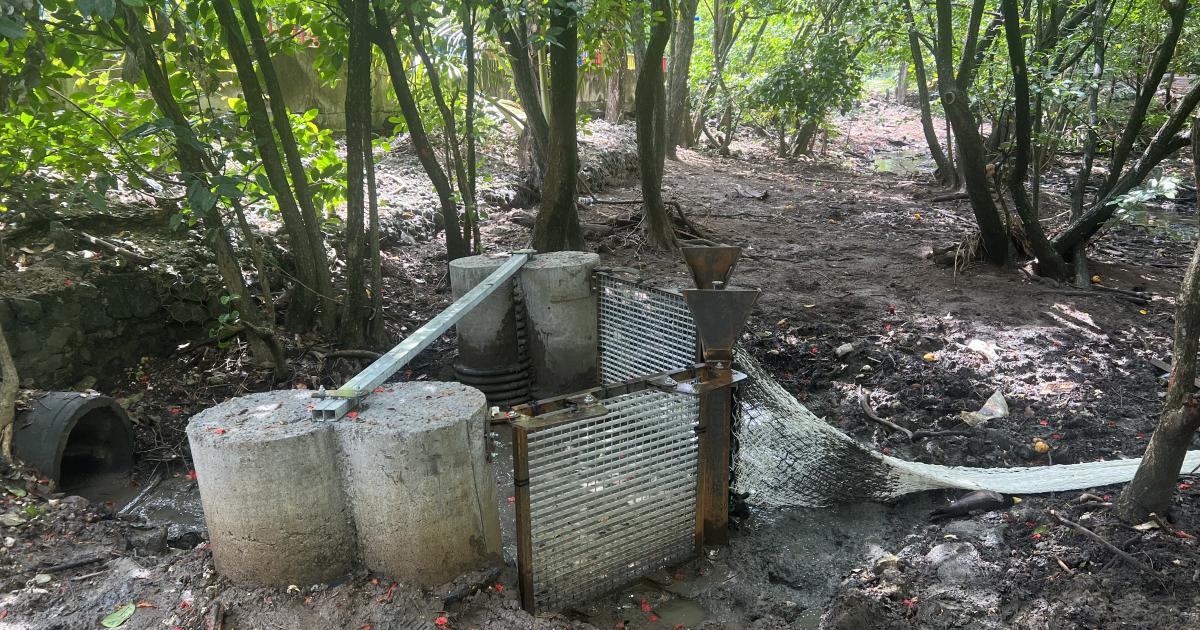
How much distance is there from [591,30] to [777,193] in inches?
321

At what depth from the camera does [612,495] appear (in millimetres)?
3607

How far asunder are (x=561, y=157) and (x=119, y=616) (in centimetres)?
556

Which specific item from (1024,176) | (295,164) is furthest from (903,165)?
(295,164)

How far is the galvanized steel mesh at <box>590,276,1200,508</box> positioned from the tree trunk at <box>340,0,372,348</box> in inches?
108

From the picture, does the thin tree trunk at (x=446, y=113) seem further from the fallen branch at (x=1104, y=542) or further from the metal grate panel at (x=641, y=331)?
the fallen branch at (x=1104, y=542)

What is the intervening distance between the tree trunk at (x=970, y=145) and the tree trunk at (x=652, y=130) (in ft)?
8.99

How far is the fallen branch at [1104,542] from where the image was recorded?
3201 mm

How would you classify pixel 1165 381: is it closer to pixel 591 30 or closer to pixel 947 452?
pixel 947 452

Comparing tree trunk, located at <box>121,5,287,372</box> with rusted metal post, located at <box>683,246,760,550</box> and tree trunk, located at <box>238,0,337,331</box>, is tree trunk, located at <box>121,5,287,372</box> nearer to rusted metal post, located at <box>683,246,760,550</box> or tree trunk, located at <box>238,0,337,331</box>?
tree trunk, located at <box>238,0,337,331</box>

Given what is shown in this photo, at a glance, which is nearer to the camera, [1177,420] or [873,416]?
[1177,420]

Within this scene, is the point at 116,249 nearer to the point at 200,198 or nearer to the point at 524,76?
the point at 200,198

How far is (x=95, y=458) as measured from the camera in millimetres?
5078

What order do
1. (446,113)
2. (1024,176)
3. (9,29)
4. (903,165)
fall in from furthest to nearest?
(903,165) < (1024,176) < (446,113) < (9,29)

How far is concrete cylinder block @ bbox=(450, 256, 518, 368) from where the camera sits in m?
5.89
